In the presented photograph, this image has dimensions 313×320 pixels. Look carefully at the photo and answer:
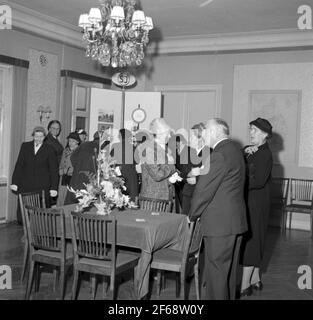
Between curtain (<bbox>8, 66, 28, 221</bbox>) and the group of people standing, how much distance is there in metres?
1.25

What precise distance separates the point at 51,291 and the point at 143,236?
1258 mm

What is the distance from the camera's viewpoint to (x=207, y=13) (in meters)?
7.36

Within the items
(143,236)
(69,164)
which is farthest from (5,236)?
(143,236)

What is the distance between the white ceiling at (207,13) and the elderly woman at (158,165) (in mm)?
2652

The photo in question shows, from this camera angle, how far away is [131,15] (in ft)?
20.0

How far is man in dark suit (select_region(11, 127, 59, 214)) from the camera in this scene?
6332mm

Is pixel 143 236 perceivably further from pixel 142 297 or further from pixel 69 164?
pixel 69 164

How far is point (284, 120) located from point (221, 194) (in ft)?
18.2

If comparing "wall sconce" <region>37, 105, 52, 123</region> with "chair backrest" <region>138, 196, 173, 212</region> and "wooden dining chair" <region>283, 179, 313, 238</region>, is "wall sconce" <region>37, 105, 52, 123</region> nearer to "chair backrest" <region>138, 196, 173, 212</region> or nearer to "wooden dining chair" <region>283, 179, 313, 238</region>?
"chair backrest" <region>138, 196, 173, 212</region>

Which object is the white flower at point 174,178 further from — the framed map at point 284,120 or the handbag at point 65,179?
the framed map at point 284,120

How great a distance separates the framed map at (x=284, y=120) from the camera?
28.3ft

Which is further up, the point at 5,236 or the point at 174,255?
the point at 174,255

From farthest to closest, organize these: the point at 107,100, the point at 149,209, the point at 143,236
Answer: the point at 107,100 → the point at 149,209 → the point at 143,236

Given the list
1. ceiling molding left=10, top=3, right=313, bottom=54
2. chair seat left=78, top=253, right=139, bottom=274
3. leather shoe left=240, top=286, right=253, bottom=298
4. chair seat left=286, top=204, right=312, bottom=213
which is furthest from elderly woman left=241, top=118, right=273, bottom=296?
ceiling molding left=10, top=3, right=313, bottom=54
